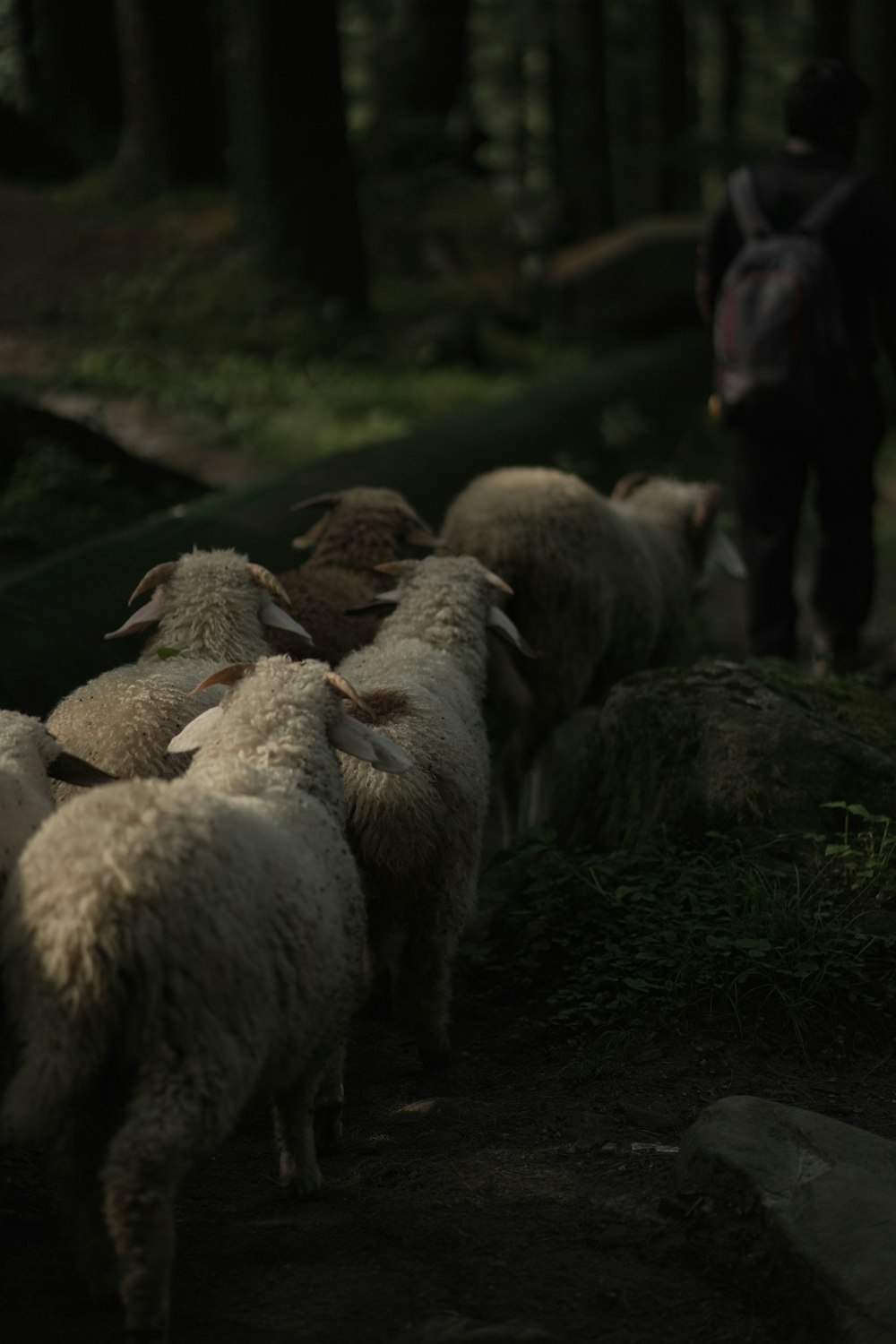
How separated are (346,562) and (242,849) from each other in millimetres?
3165

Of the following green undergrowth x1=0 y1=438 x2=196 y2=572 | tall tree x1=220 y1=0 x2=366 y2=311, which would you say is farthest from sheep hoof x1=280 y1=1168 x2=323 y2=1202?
tall tree x1=220 y1=0 x2=366 y2=311

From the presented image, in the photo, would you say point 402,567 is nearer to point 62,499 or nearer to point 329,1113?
point 329,1113

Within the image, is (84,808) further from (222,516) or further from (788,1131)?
(222,516)

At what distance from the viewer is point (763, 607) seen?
704 centimetres

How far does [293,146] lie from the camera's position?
13.1m

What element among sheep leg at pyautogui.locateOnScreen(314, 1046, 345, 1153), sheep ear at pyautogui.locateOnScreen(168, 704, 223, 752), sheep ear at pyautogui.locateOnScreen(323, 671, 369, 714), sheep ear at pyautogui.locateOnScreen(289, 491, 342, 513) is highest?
sheep ear at pyautogui.locateOnScreen(323, 671, 369, 714)

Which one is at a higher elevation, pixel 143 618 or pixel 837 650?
pixel 143 618

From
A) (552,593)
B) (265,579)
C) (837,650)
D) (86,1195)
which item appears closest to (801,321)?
(552,593)

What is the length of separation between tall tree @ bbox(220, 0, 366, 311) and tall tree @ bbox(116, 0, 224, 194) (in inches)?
128

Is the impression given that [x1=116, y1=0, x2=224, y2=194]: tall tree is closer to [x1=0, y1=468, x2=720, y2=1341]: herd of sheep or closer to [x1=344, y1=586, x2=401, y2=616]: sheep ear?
[x1=0, y1=468, x2=720, y2=1341]: herd of sheep

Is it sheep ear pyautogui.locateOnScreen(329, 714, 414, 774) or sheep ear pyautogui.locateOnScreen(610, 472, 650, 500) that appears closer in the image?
sheep ear pyautogui.locateOnScreen(329, 714, 414, 774)

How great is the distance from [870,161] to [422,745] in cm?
1233

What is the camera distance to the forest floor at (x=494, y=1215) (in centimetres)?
281

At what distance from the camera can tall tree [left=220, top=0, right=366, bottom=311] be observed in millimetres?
12727
